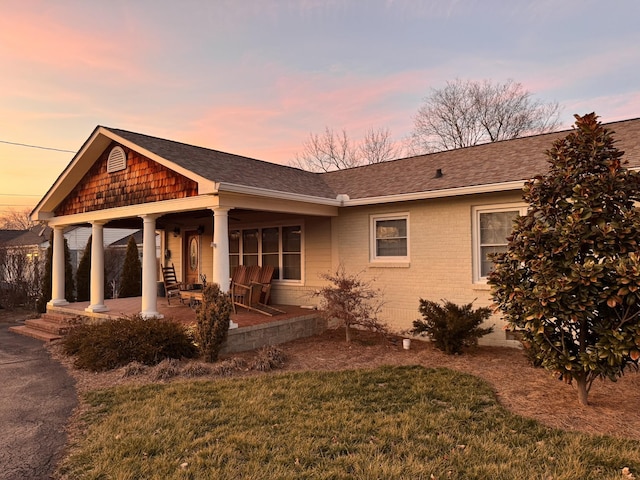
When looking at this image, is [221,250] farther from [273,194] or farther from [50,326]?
[50,326]

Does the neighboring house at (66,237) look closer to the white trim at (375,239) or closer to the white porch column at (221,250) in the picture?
the white porch column at (221,250)

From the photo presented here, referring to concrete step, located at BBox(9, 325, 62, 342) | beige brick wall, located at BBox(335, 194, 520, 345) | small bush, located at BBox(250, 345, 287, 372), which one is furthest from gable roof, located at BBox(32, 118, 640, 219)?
concrete step, located at BBox(9, 325, 62, 342)

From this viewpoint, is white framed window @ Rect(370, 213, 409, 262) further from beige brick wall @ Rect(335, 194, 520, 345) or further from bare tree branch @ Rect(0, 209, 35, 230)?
bare tree branch @ Rect(0, 209, 35, 230)

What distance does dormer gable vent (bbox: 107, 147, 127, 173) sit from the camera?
9502 millimetres

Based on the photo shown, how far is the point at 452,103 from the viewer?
26.4 meters

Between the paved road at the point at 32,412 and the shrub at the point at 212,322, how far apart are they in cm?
198

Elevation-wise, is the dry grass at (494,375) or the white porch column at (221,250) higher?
the white porch column at (221,250)

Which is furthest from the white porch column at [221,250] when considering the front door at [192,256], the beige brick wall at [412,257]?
the front door at [192,256]

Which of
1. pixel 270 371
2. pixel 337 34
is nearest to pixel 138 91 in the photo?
pixel 337 34

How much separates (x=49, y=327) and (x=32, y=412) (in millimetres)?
6295

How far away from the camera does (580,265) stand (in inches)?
160

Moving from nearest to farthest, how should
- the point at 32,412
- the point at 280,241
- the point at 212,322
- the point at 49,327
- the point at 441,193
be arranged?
the point at 32,412 < the point at 212,322 < the point at 441,193 < the point at 49,327 < the point at 280,241

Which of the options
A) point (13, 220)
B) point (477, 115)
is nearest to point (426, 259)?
point (477, 115)

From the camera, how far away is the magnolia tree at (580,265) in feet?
13.0
